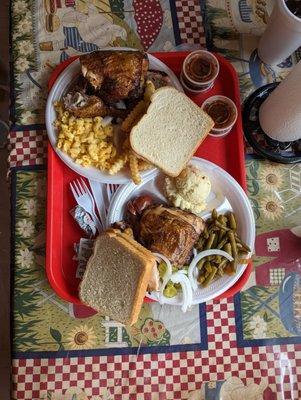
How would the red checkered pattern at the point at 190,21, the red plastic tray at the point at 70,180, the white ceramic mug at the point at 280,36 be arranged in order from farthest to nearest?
the red checkered pattern at the point at 190,21
the red plastic tray at the point at 70,180
the white ceramic mug at the point at 280,36

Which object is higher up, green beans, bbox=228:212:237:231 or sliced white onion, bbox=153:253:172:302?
green beans, bbox=228:212:237:231

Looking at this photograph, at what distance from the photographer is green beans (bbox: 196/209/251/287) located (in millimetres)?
1491

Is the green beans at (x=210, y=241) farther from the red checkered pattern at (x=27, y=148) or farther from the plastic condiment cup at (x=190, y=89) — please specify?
the red checkered pattern at (x=27, y=148)

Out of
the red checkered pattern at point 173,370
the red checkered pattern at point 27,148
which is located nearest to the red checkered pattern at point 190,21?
the red checkered pattern at point 27,148

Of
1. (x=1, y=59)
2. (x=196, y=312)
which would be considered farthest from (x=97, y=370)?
(x=1, y=59)

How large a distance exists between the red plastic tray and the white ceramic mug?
0.47ft

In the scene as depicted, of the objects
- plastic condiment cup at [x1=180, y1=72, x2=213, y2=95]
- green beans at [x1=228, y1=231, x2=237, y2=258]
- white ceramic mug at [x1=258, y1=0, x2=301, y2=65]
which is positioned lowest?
green beans at [x1=228, y1=231, x2=237, y2=258]

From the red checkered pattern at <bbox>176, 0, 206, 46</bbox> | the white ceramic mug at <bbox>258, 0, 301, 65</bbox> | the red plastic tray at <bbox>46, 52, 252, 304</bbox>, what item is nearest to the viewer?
the white ceramic mug at <bbox>258, 0, 301, 65</bbox>

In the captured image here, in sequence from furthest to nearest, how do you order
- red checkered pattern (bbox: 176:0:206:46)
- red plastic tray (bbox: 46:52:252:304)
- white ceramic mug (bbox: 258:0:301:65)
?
red checkered pattern (bbox: 176:0:206:46) < red plastic tray (bbox: 46:52:252:304) < white ceramic mug (bbox: 258:0:301:65)

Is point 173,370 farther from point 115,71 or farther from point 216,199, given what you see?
point 115,71

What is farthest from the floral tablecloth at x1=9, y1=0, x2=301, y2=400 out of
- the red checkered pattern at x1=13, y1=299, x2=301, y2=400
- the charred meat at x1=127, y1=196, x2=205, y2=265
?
the charred meat at x1=127, y1=196, x2=205, y2=265

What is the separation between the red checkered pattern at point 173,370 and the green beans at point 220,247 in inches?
5.2

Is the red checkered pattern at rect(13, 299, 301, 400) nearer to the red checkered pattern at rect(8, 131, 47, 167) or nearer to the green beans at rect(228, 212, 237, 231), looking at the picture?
the green beans at rect(228, 212, 237, 231)

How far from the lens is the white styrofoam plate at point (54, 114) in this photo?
5.03 feet
